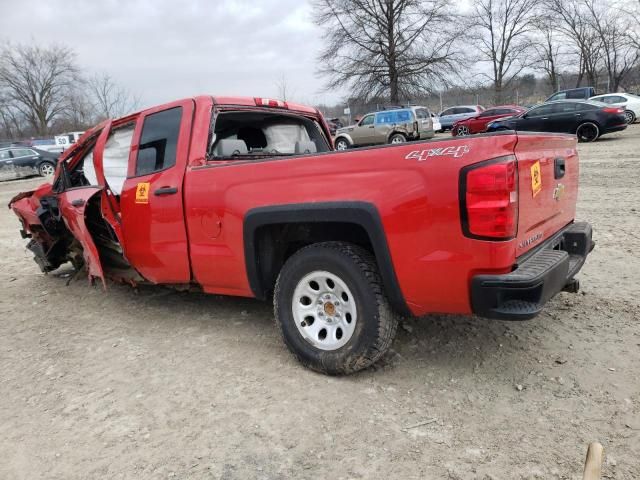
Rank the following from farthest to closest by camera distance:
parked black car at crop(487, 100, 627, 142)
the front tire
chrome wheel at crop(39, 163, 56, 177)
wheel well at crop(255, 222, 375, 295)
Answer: chrome wheel at crop(39, 163, 56, 177), parked black car at crop(487, 100, 627, 142), wheel well at crop(255, 222, 375, 295), the front tire

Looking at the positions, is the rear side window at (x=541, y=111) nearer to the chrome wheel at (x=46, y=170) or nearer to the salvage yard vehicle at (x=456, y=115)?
the salvage yard vehicle at (x=456, y=115)

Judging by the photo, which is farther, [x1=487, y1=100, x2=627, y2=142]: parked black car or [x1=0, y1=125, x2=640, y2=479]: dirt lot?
[x1=487, y1=100, x2=627, y2=142]: parked black car

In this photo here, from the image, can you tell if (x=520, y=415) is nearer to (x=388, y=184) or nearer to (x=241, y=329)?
(x=388, y=184)

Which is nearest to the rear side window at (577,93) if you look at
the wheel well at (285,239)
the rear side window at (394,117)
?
the rear side window at (394,117)

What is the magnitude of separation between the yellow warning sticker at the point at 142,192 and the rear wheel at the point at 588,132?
15401 millimetres

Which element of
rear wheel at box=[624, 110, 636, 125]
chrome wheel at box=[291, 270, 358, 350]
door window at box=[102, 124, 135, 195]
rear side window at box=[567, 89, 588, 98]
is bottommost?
chrome wheel at box=[291, 270, 358, 350]

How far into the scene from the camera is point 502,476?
7.19 ft

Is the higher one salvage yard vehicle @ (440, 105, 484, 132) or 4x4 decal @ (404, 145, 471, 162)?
salvage yard vehicle @ (440, 105, 484, 132)

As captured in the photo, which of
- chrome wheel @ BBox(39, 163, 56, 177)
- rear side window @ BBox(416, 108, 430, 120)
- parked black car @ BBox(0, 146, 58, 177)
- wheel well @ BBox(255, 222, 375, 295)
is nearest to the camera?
wheel well @ BBox(255, 222, 375, 295)

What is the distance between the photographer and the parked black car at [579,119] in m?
15.2

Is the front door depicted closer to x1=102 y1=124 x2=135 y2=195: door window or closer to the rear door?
x1=102 y1=124 x2=135 y2=195: door window

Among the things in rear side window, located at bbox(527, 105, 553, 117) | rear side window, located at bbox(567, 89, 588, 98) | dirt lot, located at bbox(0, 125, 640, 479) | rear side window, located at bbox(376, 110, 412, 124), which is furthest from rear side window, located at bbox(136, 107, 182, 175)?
rear side window, located at bbox(567, 89, 588, 98)

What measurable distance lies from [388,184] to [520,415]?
1394 mm

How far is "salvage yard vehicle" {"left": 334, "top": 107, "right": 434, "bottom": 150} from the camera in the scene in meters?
21.0
